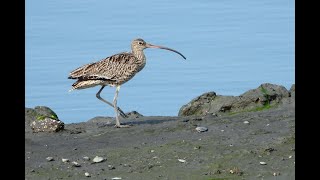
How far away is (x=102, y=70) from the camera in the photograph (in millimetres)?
11711

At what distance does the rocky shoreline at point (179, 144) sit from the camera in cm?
845

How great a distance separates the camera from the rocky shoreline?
8453 mm

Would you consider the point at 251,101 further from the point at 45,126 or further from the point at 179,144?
the point at 45,126

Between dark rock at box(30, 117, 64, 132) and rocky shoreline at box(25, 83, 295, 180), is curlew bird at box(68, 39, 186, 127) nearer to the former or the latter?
rocky shoreline at box(25, 83, 295, 180)

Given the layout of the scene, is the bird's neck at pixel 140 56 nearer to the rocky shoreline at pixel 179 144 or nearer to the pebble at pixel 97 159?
the rocky shoreline at pixel 179 144

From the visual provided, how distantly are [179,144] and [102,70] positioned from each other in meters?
2.62

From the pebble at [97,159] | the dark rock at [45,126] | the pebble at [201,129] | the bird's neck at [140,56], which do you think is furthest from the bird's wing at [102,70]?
the pebble at [97,159]

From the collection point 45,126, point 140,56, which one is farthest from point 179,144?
point 140,56

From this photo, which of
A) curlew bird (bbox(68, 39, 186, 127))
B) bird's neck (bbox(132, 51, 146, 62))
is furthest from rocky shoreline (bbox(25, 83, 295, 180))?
bird's neck (bbox(132, 51, 146, 62))

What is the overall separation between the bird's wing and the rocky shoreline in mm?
605
